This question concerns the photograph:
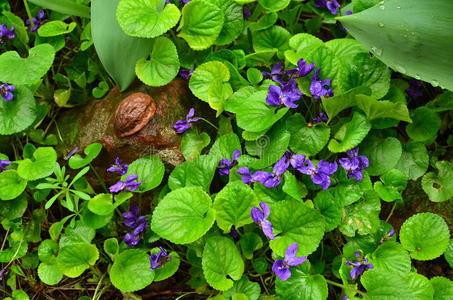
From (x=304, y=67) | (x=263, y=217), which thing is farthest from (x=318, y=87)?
(x=263, y=217)

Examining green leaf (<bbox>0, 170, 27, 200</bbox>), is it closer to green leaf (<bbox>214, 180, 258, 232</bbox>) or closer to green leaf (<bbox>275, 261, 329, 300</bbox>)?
green leaf (<bbox>214, 180, 258, 232</bbox>)

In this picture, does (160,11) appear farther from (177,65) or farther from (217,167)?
(217,167)

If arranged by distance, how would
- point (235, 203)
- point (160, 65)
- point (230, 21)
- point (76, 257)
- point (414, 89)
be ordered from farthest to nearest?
1. point (414, 89)
2. point (230, 21)
3. point (160, 65)
4. point (76, 257)
5. point (235, 203)

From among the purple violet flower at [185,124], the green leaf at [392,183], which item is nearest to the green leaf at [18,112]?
the purple violet flower at [185,124]

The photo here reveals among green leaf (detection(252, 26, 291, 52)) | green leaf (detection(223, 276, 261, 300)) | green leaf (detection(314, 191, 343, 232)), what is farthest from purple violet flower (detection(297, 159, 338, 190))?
green leaf (detection(252, 26, 291, 52))

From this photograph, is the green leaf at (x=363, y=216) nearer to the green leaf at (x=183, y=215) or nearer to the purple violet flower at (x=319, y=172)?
the purple violet flower at (x=319, y=172)

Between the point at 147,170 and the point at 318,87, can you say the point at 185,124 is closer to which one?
the point at 147,170
